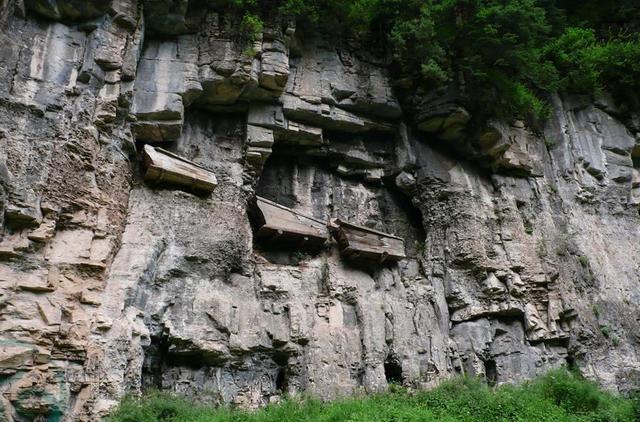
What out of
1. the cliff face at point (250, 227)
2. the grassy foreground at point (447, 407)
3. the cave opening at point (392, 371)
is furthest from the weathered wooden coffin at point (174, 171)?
the cave opening at point (392, 371)

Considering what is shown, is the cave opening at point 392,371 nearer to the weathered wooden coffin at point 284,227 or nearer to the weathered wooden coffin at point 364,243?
the weathered wooden coffin at point 364,243

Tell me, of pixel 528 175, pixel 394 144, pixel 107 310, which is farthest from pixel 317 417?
pixel 528 175

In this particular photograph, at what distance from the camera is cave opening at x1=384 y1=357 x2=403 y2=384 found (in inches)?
544

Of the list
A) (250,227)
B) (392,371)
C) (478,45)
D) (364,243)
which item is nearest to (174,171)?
(250,227)

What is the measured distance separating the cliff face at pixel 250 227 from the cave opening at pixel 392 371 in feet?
0.12

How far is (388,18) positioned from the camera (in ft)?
54.6

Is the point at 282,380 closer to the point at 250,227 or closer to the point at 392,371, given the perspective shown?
the point at 392,371

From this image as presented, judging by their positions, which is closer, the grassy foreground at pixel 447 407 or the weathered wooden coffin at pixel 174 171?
the grassy foreground at pixel 447 407

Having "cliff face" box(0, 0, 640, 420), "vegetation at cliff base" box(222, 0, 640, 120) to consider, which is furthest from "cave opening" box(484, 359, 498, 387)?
"vegetation at cliff base" box(222, 0, 640, 120)

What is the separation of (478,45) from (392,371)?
30.6 ft

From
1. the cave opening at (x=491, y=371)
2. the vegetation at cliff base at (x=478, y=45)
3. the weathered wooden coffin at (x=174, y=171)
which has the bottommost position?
the cave opening at (x=491, y=371)

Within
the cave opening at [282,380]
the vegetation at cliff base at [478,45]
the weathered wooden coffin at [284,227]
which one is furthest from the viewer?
the vegetation at cliff base at [478,45]

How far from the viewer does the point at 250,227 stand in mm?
14250

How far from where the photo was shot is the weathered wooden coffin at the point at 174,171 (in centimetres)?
1257
